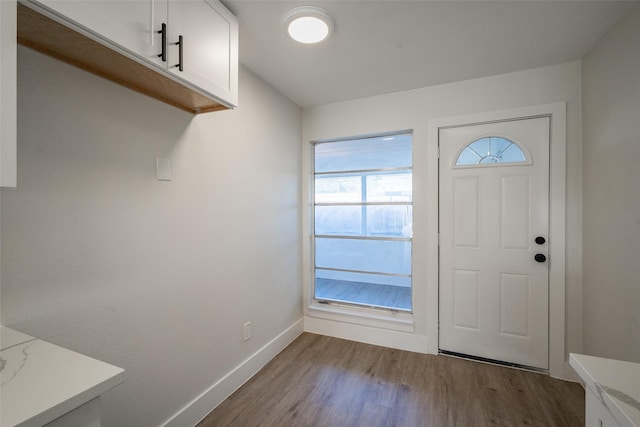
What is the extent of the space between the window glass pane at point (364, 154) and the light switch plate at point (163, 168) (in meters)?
1.76

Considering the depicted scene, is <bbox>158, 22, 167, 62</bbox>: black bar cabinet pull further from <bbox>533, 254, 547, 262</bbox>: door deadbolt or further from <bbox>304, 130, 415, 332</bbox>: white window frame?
<bbox>533, 254, 547, 262</bbox>: door deadbolt

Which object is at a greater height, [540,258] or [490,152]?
[490,152]

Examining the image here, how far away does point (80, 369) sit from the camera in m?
0.72

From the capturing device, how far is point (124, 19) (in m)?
0.99

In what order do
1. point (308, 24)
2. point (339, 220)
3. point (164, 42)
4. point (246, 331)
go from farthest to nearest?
point (339, 220), point (246, 331), point (308, 24), point (164, 42)

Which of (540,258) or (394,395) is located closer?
(394,395)

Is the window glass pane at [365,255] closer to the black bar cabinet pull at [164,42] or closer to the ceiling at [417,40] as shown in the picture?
the ceiling at [417,40]

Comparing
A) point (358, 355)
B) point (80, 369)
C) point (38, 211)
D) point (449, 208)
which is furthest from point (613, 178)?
point (38, 211)

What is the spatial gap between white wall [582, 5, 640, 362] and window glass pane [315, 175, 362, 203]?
1810mm

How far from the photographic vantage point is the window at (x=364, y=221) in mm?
2697

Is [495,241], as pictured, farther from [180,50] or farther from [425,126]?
[180,50]

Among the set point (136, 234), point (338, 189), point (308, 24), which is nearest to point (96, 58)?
point (136, 234)

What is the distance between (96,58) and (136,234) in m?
0.79

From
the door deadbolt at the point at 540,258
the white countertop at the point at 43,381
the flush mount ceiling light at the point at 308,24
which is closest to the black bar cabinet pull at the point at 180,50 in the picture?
the flush mount ceiling light at the point at 308,24
